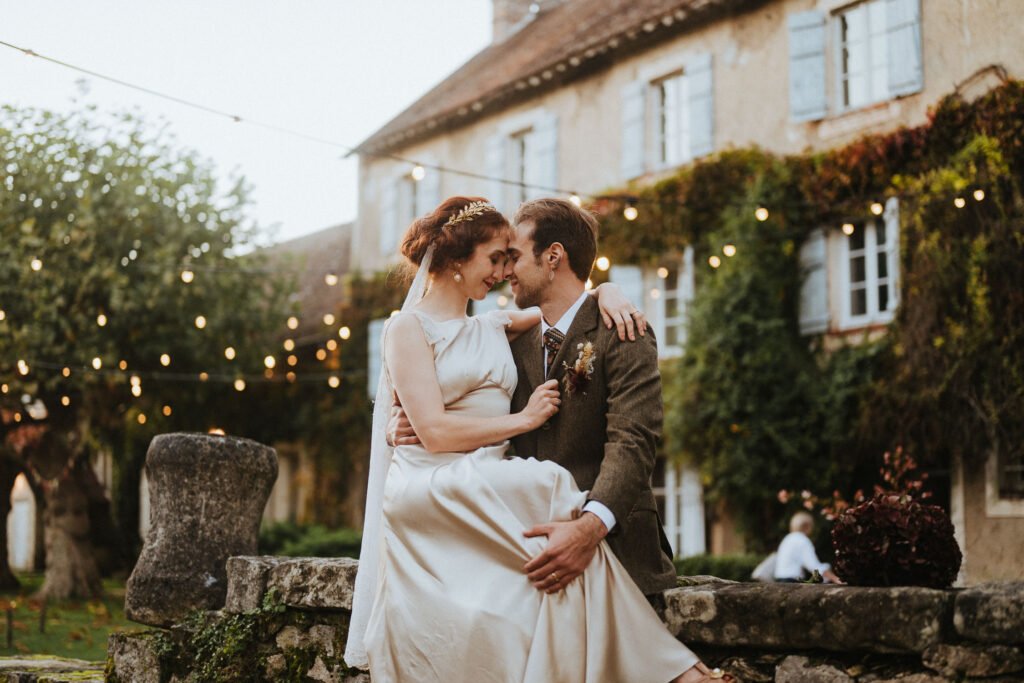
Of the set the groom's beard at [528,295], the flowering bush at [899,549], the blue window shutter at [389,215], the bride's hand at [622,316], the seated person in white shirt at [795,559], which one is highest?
the blue window shutter at [389,215]

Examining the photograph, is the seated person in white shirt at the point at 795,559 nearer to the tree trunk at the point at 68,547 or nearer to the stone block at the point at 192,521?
the stone block at the point at 192,521

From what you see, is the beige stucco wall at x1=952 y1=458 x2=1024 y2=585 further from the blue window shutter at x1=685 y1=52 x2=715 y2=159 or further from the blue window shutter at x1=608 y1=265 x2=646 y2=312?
the blue window shutter at x1=685 y1=52 x2=715 y2=159

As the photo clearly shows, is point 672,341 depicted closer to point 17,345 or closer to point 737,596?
point 17,345

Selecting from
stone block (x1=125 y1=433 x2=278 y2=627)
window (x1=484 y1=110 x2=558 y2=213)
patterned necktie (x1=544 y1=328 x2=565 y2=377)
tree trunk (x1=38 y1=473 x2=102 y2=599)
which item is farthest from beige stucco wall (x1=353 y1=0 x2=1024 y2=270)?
patterned necktie (x1=544 y1=328 x2=565 y2=377)

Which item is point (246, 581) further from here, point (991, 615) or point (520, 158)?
point (520, 158)

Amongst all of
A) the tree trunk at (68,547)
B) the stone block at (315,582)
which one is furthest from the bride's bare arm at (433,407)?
the tree trunk at (68,547)

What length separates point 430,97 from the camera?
80.8ft

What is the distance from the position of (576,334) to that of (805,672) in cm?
124

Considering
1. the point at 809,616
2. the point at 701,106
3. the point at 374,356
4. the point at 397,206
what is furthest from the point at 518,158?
the point at 809,616

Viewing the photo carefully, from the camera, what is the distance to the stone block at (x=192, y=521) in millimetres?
6062

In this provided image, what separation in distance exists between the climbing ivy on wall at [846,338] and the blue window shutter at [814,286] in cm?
12

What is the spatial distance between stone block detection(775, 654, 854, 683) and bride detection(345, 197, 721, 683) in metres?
0.35

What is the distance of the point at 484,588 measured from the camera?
3697mm

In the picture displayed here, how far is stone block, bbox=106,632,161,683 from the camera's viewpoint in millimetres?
5879
